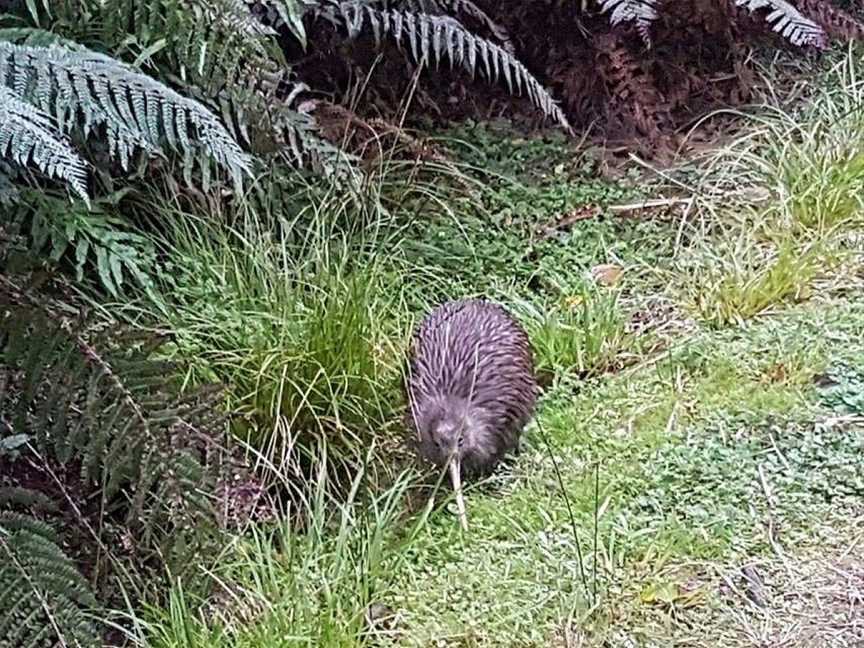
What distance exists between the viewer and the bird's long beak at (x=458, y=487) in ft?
9.54

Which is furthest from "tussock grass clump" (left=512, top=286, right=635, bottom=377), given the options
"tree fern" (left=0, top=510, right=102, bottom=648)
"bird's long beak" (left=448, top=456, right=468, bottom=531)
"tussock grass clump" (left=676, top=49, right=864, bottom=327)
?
"tree fern" (left=0, top=510, right=102, bottom=648)

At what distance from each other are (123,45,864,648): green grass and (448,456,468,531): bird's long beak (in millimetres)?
43

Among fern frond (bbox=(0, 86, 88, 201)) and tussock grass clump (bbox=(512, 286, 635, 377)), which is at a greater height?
fern frond (bbox=(0, 86, 88, 201))

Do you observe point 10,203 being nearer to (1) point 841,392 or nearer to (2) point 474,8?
(2) point 474,8

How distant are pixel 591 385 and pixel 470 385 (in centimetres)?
37

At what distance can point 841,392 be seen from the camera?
314 cm

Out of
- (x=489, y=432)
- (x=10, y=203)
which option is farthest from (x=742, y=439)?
(x=10, y=203)

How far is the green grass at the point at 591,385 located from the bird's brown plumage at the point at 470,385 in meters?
0.09

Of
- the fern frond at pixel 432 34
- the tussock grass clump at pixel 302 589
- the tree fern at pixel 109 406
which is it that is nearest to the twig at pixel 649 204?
the fern frond at pixel 432 34

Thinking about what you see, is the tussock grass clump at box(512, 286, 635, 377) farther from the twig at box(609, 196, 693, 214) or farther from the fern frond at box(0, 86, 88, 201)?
the fern frond at box(0, 86, 88, 201)

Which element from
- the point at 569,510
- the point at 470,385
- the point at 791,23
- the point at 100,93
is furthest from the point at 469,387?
the point at 791,23

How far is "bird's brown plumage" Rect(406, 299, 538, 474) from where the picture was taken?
3.09 meters

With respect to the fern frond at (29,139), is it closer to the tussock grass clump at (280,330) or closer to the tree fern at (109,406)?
the tree fern at (109,406)

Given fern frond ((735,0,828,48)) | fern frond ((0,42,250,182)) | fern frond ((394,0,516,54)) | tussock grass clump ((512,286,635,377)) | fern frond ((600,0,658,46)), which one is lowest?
tussock grass clump ((512,286,635,377))
